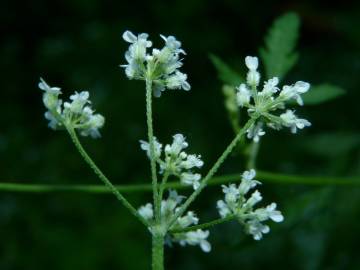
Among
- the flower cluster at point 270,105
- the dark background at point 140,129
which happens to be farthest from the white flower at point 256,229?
the dark background at point 140,129

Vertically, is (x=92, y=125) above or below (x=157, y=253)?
above

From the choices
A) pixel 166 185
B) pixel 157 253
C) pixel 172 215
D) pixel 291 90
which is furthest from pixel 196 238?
pixel 291 90

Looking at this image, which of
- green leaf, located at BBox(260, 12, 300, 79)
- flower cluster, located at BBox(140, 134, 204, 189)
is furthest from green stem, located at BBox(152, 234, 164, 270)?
green leaf, located at BBox(260, 12, 300, 79)

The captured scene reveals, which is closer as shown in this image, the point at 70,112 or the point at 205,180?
the point at 205,180

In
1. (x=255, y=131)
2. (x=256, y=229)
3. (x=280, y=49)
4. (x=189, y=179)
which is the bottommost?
(x=256, y=229)

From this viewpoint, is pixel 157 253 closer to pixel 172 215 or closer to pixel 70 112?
pixel 172 215

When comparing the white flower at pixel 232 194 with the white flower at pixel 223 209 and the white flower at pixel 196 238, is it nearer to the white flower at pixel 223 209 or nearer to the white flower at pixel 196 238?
the white flower at pixel 223 209

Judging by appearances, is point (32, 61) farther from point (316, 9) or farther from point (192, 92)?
point (316, 9)
